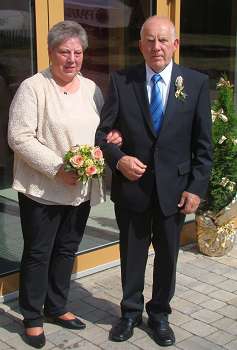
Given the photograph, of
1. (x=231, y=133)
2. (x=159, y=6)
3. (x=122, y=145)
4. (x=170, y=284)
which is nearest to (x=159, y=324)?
(x=170, y=284)

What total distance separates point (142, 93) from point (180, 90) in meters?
0.22

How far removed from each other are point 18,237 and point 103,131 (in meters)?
1.35

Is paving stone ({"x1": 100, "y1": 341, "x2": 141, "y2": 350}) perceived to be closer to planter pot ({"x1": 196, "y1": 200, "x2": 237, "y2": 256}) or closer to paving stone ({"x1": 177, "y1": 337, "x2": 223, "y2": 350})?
paving stone ({"x1": 177, "y1": 337, "x2": 223, "y2": 350})

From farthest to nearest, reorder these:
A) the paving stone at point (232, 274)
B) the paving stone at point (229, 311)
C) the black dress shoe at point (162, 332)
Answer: the paving stone at point (232, 274)
the paving stone at point (229, 311)
the black dress shoe at point (162, 332)

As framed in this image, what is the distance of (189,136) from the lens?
3379 mm

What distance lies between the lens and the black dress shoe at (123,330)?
3634 mm

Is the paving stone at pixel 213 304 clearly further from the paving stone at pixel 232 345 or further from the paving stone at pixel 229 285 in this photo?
the paving stone at pixel 232 345

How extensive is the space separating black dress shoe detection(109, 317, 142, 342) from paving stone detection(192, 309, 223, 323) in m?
0.51

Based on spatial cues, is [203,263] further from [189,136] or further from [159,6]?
[159,6]

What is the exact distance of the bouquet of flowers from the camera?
314 centimetres

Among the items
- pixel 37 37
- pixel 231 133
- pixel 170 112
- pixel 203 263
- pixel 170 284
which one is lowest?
pixel 203 263

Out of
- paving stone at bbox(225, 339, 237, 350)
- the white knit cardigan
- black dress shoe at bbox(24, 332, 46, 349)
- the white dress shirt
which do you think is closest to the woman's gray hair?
the white knit cardigan

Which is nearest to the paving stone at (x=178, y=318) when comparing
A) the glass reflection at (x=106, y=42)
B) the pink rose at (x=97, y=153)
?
the glass reflection at (x=106, y=42)

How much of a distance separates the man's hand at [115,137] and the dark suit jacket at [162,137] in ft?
0.08
